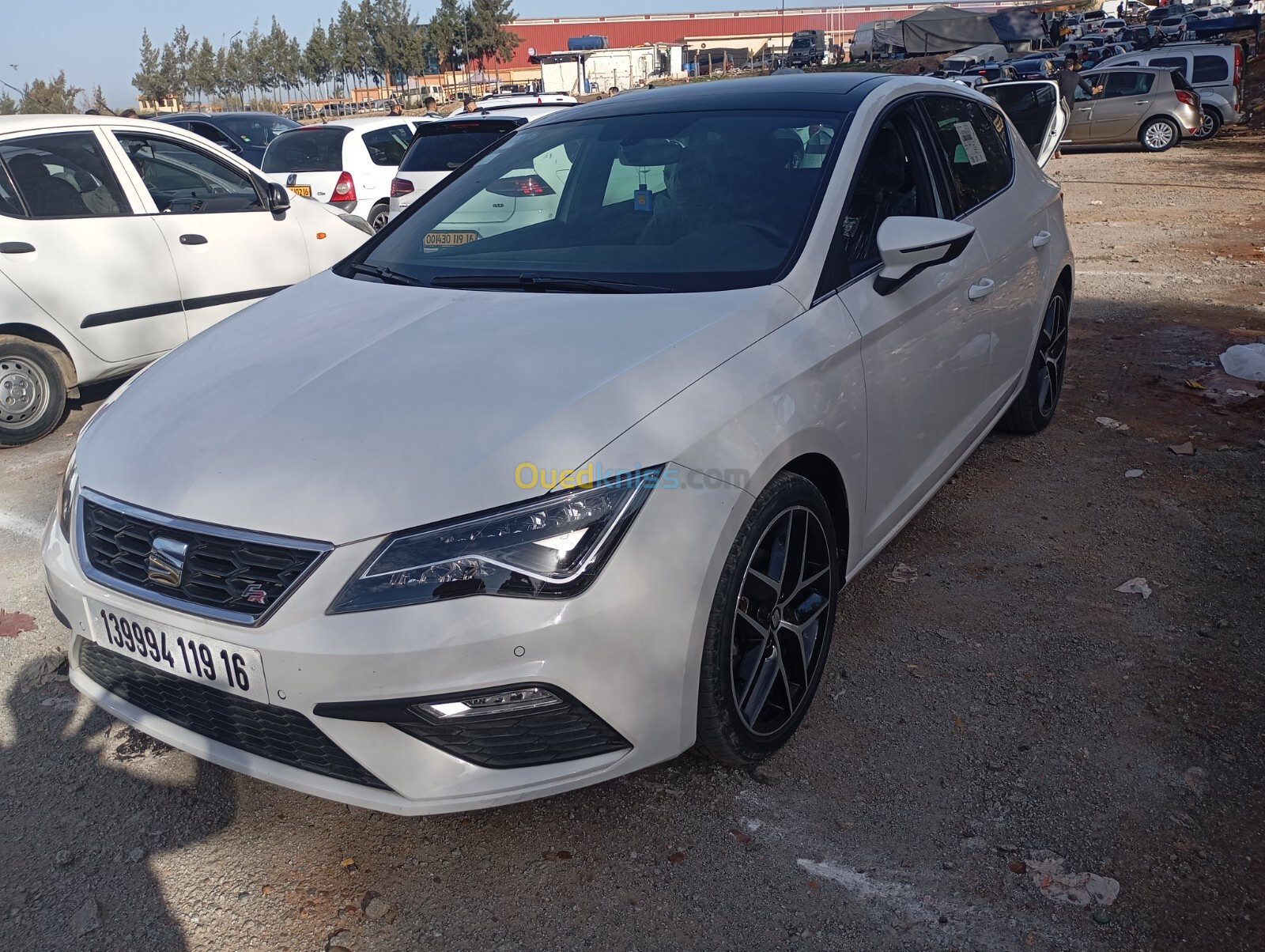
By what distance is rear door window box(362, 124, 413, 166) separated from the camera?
36.7ft

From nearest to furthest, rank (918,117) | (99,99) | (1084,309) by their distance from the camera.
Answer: (918,117) → (1084,309) → (99,99)

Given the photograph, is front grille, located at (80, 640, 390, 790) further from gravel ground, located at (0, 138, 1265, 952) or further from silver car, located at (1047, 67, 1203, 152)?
silver car, located at (1047, 67, 1203, 152)

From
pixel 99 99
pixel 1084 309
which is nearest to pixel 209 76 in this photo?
pixel 99 99

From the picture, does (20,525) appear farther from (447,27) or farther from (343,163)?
(447,27)

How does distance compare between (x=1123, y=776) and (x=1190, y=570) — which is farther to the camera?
(x=1190, y=570)

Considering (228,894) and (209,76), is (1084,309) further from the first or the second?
(209,76)

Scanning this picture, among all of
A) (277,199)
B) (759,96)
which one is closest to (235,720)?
(759,96)

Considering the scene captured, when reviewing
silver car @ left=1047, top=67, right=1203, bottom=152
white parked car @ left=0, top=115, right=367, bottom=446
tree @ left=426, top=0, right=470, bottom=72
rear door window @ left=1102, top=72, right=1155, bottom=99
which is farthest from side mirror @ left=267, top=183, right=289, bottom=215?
tree @ left=426, top=0, right=470, bottom=72

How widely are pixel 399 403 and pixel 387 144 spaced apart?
32.7ft

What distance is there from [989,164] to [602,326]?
2.43m

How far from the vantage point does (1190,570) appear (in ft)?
12.1

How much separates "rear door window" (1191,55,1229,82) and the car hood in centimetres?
2212

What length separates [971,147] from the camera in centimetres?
407

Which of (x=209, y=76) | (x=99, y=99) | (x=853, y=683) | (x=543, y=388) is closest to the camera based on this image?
(x=543, y=388)
